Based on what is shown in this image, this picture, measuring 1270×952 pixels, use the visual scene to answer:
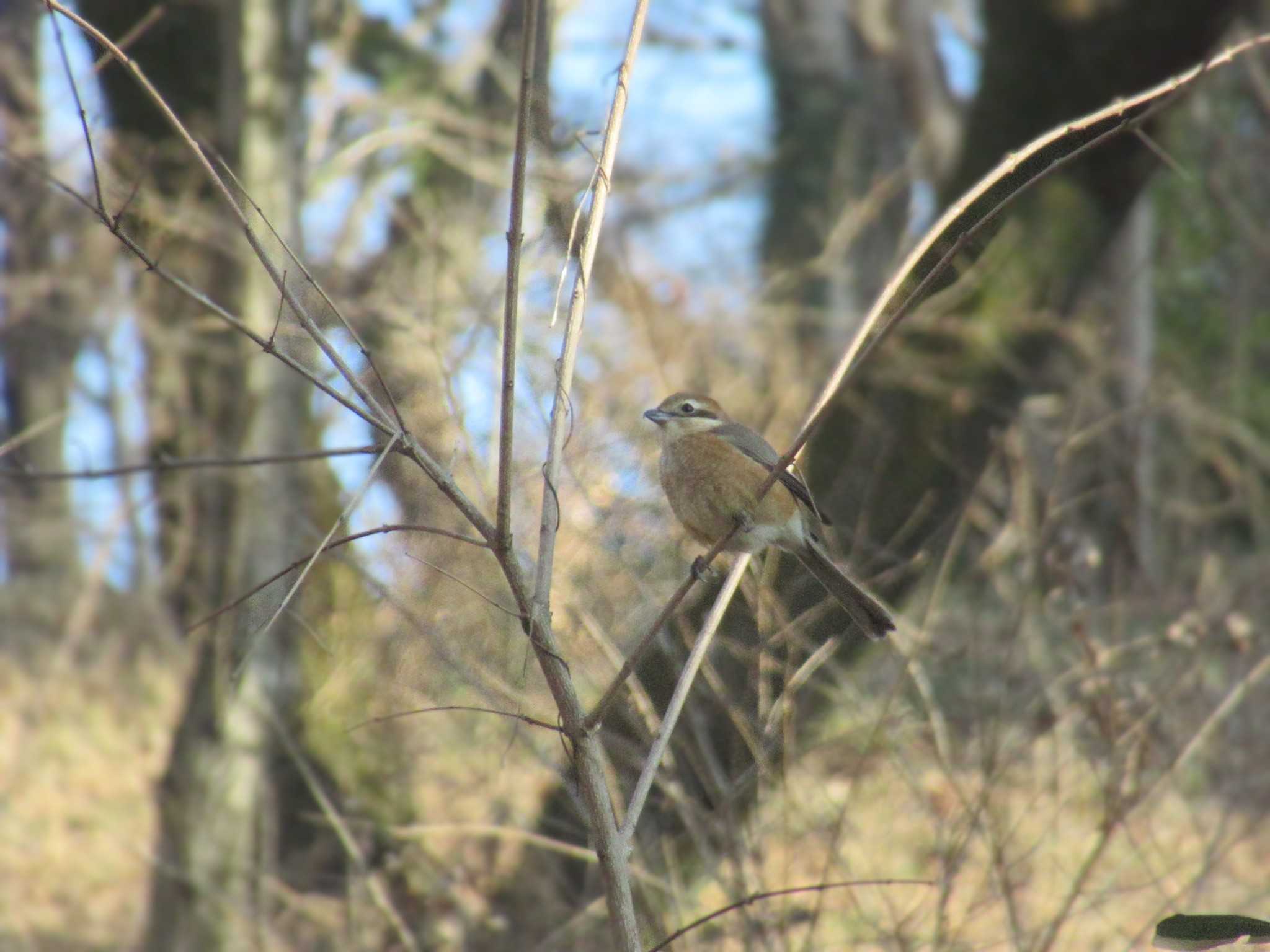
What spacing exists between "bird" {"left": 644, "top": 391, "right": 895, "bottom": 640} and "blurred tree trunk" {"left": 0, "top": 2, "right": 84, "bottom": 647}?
11.8 feet

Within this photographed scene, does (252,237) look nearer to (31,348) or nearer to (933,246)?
(933,246)

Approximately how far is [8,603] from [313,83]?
709cm

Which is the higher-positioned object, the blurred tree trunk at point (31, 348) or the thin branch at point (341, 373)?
the blurred tree trunk at point (31, 348)

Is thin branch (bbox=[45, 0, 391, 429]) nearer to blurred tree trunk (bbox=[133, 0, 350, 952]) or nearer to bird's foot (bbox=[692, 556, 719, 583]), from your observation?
bird's foot (bbox=[692, 556, 719, 583])

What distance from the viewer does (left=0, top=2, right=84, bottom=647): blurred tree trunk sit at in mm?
8039

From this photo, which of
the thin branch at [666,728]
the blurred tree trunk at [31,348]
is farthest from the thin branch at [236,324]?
the blurred tree trunk at [31,348]

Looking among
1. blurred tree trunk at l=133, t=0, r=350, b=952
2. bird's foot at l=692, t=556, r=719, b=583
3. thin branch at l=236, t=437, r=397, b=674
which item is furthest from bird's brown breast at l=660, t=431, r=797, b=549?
blurred tree trunk at l=133, t=0, r=350, b=952

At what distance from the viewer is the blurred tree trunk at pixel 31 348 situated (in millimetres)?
8039

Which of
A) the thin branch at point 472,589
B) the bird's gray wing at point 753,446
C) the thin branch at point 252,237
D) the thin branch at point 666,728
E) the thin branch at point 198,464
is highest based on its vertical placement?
the thin branch at point 252,237

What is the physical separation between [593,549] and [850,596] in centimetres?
114

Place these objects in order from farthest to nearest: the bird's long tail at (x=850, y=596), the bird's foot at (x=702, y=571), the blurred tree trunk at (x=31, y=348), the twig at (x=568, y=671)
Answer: the blurred tree trunk at (x=31, y=348) < the bird's long tail at (x=850, y=596) < the bird's foot at (x=702, y=571) < the twig at (x=568, y=671)

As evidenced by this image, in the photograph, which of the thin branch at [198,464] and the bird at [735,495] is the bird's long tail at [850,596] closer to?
the bird at [735,495]

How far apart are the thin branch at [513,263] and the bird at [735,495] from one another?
1.16 m

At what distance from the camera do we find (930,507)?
14.6ft
